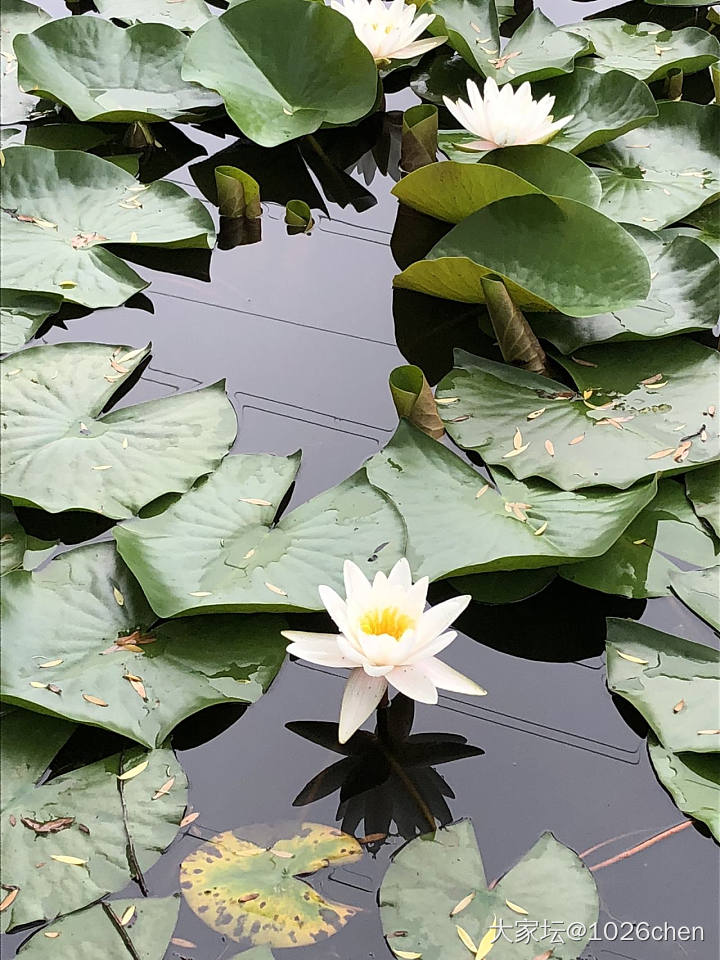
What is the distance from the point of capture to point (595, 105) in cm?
205

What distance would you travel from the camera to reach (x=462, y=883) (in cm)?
96

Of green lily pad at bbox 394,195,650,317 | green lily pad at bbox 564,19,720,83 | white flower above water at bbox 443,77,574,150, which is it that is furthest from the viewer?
green lily pad at bbox 564,19,720,83

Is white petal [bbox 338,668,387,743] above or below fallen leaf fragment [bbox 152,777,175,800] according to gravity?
above

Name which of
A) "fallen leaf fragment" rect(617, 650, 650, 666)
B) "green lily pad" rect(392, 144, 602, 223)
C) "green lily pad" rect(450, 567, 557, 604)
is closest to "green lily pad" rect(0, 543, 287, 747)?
"green lily pad" rect(450, 567, 557, 604)

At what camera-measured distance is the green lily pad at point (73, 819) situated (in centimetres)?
93

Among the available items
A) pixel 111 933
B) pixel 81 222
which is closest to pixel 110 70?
pixel 81 222

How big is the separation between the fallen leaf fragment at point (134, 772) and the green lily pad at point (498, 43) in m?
1.66

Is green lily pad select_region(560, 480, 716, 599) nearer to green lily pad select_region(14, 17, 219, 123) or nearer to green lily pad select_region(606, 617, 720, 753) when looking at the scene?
green lily pad select_region(606, 617, 720, 753)

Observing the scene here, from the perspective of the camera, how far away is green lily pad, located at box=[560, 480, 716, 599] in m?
1.24

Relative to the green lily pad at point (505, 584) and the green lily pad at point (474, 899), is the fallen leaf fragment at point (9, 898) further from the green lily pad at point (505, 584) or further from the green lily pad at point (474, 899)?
the green lily pad at point (505, 584)

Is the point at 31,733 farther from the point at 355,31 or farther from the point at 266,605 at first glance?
the point at 355,31

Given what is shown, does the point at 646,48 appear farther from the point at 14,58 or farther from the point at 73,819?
the point at 73,819

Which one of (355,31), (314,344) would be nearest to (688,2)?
(355,31)

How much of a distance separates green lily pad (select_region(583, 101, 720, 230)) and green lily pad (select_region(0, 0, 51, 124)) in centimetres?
123
